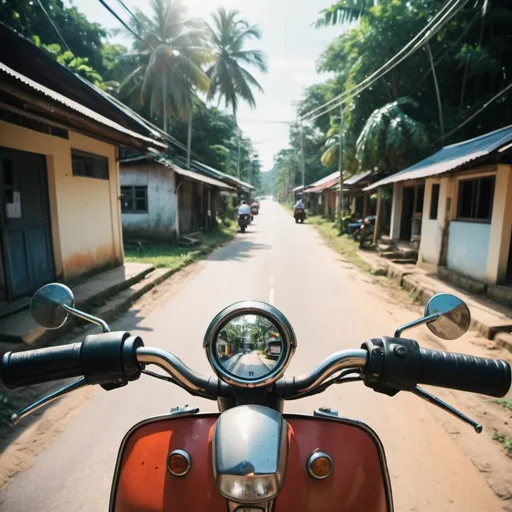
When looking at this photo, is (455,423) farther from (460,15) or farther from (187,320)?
(460,15)

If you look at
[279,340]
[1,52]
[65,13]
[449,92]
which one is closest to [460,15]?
[449,92]

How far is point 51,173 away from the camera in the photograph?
6449mm

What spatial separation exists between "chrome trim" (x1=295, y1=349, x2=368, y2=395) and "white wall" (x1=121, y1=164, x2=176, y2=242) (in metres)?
13.4

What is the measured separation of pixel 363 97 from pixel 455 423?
14617 millimetres

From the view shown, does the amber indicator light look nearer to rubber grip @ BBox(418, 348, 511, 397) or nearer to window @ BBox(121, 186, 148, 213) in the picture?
rubber grip @ BBox(418, 348, 511, 397)

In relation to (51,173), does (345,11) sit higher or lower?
higher

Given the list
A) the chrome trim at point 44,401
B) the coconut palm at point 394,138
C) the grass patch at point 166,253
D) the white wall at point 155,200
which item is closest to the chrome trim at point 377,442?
the chrome trim at point 44,401

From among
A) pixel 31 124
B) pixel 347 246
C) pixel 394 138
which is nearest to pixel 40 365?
pixel 31 124

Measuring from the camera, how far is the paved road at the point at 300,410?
8.14ft

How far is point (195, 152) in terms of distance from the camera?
25719 millimetres

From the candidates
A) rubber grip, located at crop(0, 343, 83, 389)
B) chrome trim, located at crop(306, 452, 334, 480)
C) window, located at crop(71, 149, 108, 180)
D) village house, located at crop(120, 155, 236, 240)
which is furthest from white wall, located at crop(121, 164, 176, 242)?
chrome trim, located at crop(306, 452, 334, 480)

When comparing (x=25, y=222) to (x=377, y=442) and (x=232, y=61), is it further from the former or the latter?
(x=232, y=61)

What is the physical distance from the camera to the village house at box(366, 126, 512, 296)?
669 centimetres

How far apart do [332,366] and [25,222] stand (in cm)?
601
